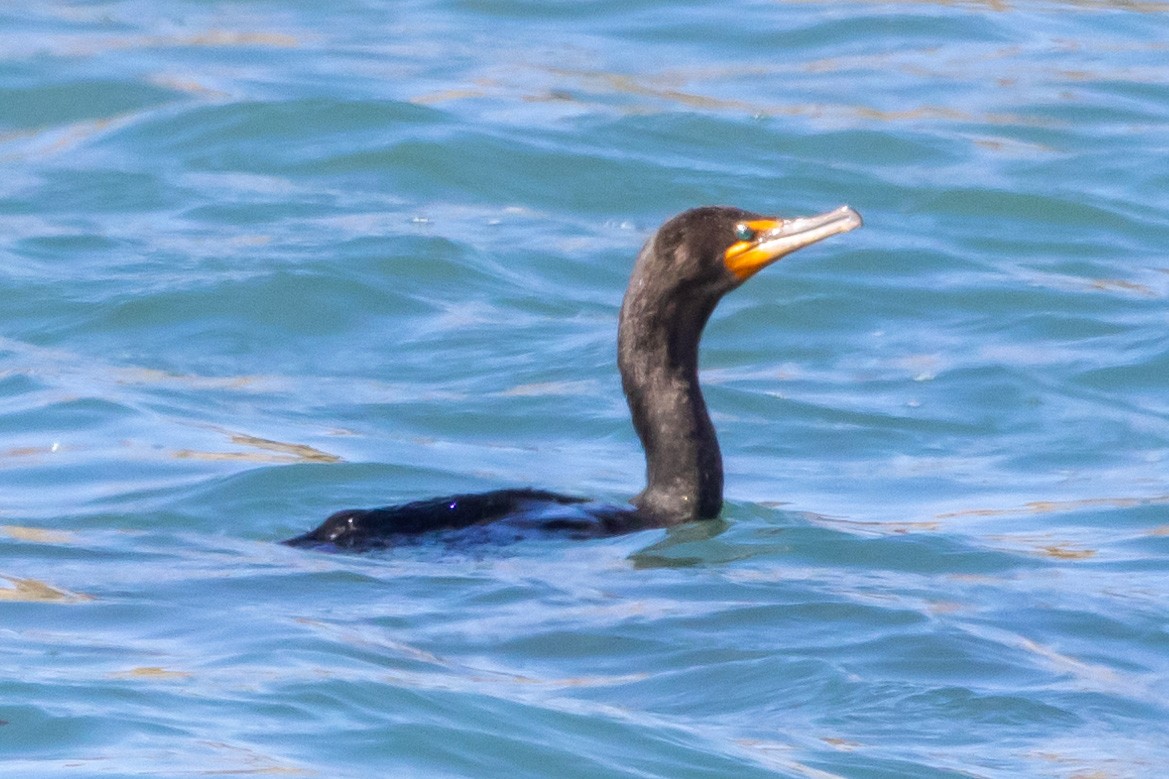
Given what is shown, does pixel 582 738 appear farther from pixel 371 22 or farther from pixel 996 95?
pixel 371 22

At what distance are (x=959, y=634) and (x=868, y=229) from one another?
6926mm

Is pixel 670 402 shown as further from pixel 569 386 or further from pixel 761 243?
pixel 569 386

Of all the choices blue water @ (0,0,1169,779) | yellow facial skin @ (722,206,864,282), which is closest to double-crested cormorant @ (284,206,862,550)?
yellow facial skin @ (722,206,864,282)

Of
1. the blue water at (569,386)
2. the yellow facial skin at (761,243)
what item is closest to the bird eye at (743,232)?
the yellow facial skin at (761,243)

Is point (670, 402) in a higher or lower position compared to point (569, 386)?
higher

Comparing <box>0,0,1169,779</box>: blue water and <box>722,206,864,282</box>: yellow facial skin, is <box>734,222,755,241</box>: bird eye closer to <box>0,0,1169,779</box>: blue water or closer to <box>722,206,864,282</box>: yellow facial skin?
<box>722,206,864,282</box>: yellow facial skin

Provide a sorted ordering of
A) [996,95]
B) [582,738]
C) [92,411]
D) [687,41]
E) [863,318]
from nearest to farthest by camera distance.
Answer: [582,738], [92,411], [863,318], [996,95], [687,41]

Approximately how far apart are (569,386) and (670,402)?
2.77 metres

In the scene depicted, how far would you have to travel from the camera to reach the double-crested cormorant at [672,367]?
737 centimetres

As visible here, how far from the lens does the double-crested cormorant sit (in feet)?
24.2

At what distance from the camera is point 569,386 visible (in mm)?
10586

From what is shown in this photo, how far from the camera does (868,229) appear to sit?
1320 centimetres

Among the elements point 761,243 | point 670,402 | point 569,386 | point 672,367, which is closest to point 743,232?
point 761,243

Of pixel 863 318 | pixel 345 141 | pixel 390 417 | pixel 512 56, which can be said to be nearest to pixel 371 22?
pixel 512 56
